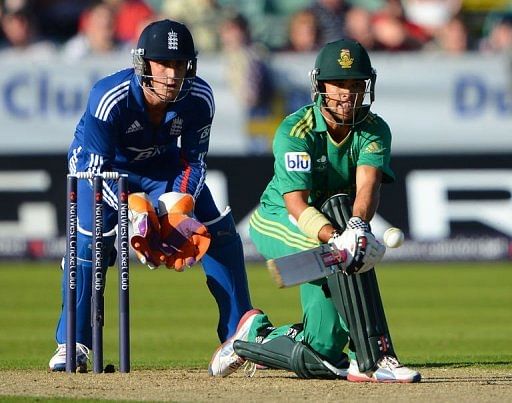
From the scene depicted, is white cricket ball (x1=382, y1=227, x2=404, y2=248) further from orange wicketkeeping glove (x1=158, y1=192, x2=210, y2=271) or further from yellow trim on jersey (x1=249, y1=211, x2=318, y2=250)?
orange wicketkeeping glove (x1=158, y1=192, x2=210, y2=271)

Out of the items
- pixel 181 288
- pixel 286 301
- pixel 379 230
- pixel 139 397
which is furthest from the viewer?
pixel 379 230

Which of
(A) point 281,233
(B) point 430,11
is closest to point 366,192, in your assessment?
(A) point 281,233

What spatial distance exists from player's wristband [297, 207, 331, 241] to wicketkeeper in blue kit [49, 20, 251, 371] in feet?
2.00

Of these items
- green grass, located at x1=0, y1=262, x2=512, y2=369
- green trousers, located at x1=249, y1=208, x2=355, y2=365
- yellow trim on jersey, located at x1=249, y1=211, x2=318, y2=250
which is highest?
yellow trim on jersey, located at x1=249, y1=211, x2=318, y2=250

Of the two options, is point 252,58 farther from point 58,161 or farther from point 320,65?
point 320,65

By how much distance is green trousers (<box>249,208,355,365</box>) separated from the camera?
6.49 meters

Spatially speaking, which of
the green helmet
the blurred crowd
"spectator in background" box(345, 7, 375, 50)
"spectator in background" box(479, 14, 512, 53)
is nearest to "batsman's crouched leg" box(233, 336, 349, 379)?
the green helmet

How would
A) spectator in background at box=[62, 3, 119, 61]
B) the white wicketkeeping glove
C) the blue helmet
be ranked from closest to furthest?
the white wicketkeeping glove → the blue helmet → spectator in background at box=[62, 3, 119, 61]

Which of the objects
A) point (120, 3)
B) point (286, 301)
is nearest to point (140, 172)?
point (286, 301)

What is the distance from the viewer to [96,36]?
15297mm

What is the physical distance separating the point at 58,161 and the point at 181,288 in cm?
268

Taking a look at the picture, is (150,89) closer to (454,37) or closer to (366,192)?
(366,192)

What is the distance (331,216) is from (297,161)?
33 centimetres

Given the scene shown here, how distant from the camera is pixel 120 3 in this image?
16.2m
